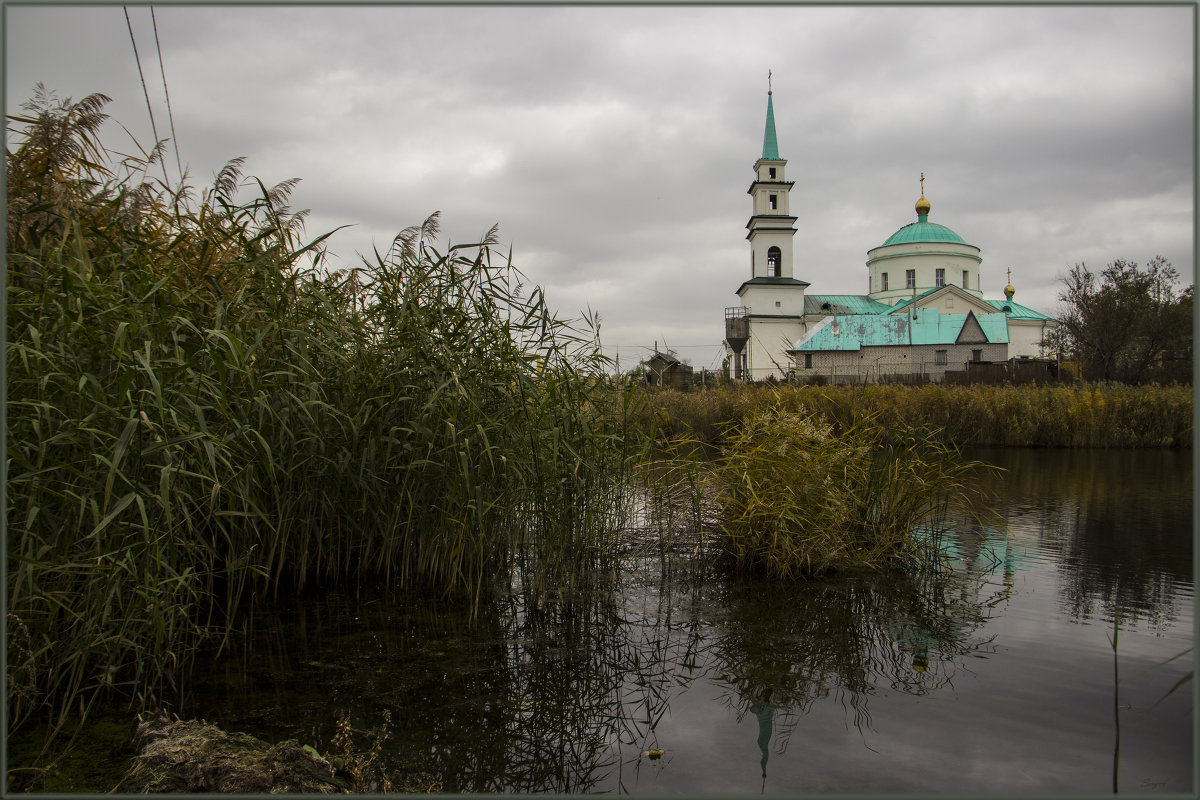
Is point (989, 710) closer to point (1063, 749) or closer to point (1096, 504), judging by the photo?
point (1063, 749)

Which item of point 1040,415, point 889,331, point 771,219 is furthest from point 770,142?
point 1040,415

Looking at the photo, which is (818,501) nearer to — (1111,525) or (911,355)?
(1111,525)

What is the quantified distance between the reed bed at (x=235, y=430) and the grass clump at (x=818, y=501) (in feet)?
2.94

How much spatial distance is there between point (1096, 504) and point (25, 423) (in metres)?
8.76

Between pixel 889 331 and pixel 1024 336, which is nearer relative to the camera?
pixel 889 331

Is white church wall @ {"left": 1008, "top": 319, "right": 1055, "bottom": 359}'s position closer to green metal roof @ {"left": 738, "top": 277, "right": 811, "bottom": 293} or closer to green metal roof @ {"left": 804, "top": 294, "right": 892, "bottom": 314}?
→ green metal roof @ {"left": 804, "top": 294, "right": 892, "bottom": 314}

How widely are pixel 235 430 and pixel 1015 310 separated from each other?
58.2 m

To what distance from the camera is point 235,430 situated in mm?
3568

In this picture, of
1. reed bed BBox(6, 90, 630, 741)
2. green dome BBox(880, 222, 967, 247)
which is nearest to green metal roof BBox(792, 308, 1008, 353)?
green dome BBox(880, 222, 967, 247)

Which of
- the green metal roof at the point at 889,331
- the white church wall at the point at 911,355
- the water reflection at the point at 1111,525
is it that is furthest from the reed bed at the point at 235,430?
the green metal roof at the point at 889,331

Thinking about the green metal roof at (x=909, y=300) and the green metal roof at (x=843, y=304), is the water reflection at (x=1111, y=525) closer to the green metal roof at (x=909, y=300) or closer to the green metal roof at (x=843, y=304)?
the green metal roof at (x=909, y=300)

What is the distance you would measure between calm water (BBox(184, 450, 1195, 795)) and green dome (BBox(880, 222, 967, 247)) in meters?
52.1

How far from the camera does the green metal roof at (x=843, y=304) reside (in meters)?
50.5

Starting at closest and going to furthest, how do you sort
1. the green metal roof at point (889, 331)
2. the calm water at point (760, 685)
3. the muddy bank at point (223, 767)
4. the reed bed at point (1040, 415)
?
1. the muddy bank at point (223, 767)
2. the calm water at point (760, 685)
3. the reed bed at point (1040, 415)
4. the green metal roof at point (889, 331)
